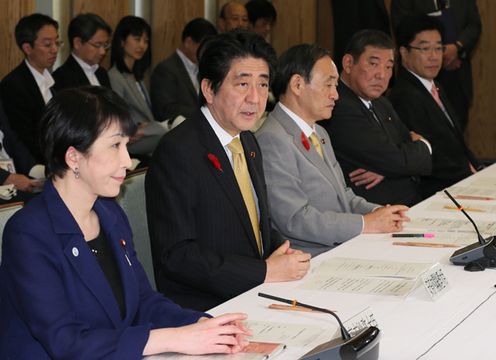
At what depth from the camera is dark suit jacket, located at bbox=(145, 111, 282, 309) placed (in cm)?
283

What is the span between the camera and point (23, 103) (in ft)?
18.5

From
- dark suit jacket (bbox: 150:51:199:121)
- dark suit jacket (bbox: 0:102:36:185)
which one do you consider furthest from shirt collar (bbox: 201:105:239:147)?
dark suit jacket (bbox: 150:51:199:121)

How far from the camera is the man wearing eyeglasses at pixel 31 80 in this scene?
5.60 metres

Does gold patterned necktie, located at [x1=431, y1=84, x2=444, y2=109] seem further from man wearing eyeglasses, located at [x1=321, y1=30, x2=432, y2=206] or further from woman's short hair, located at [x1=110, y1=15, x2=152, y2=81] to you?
woman's short hair, located at [x1=110, y1=15, x2=152, y2=81]

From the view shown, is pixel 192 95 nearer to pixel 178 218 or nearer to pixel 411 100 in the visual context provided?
pixel 411 100

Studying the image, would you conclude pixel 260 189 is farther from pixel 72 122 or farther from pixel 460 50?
pixel 460 50

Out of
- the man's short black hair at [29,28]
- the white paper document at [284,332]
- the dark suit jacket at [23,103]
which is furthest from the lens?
the man's short black hair at [29,28]

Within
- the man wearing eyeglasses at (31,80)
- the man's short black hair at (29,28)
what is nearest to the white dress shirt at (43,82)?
the man wearing eyeglasses at (31,80)

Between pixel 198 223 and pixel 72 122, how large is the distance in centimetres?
88

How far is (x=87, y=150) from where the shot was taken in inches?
85.2

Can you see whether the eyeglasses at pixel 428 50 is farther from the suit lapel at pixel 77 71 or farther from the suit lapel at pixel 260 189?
the suit lapel at pixel 260 189

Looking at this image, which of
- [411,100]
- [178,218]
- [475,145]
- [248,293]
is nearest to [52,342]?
[248,293]

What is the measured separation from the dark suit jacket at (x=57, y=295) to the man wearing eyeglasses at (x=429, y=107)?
10.5 feet

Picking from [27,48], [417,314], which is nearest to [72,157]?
[417,314]
